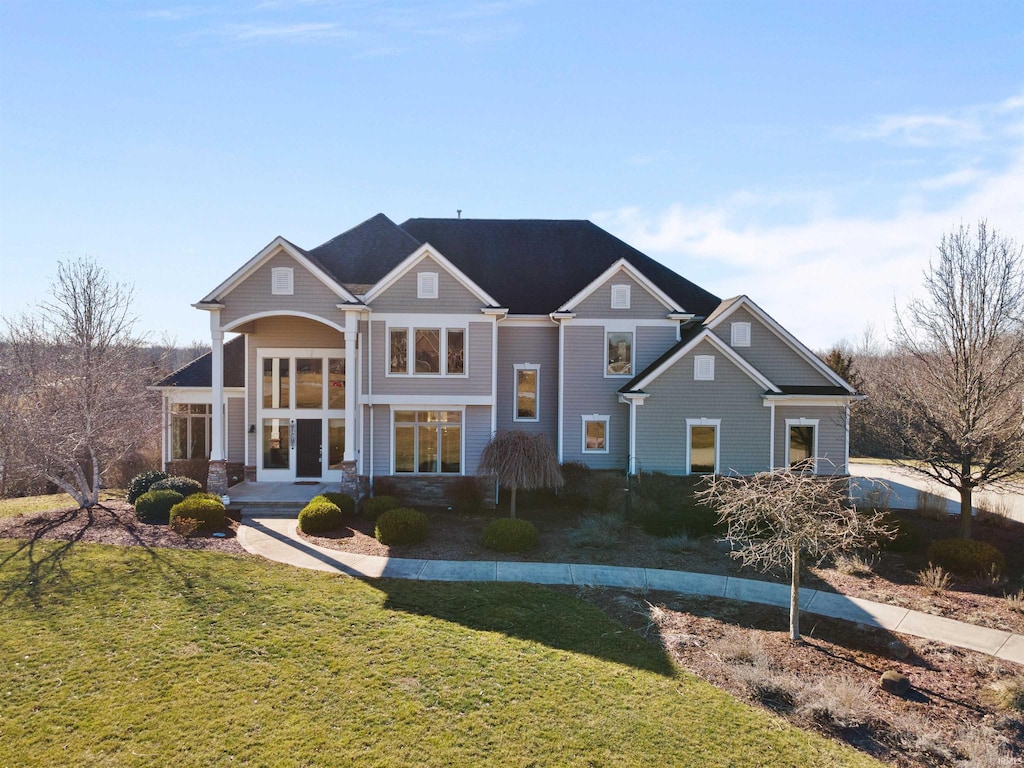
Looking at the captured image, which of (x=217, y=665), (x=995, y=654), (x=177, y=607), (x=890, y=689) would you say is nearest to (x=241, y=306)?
(x=177, y=607)

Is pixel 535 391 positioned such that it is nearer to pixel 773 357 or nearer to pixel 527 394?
pixel 527 394

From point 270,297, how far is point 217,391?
10.8 feet

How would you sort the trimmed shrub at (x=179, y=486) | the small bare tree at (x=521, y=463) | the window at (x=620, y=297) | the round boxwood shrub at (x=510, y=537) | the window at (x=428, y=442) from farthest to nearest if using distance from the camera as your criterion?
the window at (x=620, y=297) → the window at (x=428, y=442) → the trimmed shrub at (x=179, y=486) → the small bare tree at (x=521, y=463) → the round boxwood shrub at (x=510, y=537)

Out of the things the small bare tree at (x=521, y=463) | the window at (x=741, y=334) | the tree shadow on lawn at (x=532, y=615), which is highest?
the window at (x=741, y=334)

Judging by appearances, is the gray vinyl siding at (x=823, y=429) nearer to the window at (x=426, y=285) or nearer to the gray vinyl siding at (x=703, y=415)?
the gray vinyl siding at (x=703, y=415)

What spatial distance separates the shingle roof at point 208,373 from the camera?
66.9 ft

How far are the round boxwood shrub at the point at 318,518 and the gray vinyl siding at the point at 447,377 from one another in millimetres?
4635

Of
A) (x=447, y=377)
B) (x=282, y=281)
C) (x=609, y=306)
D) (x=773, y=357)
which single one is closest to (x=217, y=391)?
(x=282, y=281)

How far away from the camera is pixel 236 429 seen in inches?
778

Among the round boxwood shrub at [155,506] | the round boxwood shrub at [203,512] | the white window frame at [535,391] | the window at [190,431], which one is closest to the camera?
the round boxwood shrub at [203,512]

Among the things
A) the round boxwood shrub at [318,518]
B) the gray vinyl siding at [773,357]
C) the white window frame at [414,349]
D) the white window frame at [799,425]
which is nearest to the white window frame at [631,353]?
the gray vinyl siding at [773,357]

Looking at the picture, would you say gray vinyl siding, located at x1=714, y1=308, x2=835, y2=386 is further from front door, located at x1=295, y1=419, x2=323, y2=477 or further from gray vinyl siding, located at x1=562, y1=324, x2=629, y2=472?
front door, located at x1=295, y1=419, x2=323, y2=477

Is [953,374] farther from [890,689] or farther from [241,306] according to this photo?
[241,306]

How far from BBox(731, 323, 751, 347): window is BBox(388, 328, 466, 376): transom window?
970 cm
